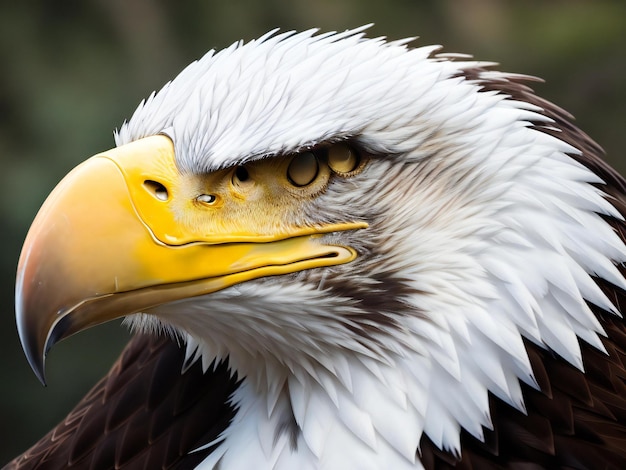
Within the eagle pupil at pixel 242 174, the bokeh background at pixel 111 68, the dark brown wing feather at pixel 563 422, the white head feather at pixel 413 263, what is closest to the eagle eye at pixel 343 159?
the white head feather at pixel 413 263

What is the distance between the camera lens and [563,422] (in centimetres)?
166

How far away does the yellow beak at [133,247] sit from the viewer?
4.75 ft

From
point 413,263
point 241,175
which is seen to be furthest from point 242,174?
point 413,263

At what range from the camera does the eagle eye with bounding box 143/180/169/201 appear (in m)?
1.54

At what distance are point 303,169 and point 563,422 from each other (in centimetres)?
61

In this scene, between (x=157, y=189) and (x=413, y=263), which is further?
(x=413, y=263)

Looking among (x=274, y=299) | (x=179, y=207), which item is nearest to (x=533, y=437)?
(x=274, y=299)

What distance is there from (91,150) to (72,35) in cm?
63

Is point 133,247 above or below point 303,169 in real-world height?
below

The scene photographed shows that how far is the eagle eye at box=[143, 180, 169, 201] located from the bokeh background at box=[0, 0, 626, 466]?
2234mm

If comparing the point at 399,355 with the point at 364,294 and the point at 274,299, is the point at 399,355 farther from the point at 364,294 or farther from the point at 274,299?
the point at 274,299

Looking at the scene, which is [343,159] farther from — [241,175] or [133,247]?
Result: [133,247]

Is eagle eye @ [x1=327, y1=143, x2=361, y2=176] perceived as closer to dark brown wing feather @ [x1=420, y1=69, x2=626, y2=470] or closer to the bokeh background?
dark brown wing feather @ [x1=420, y1=69, x2=626, y2=470]

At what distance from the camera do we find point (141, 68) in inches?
160
